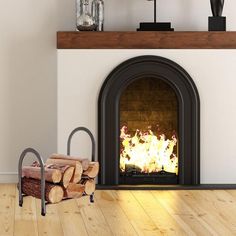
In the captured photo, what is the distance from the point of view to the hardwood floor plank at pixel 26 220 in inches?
169

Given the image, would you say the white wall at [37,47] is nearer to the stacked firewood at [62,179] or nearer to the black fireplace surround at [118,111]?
the black fireplace surround at [118,111]

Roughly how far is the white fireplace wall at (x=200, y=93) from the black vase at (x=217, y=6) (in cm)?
30

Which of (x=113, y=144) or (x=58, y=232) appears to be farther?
(x=113, y=144)

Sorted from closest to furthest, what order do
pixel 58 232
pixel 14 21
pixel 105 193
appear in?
pixel 58 232
pixel 105 193
pixel 14 21

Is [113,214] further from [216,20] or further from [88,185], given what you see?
[216,20]

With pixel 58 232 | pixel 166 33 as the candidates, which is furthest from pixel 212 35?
pixel 58 232

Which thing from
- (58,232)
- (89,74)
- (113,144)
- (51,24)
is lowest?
(58,232)

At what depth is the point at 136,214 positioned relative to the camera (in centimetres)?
480

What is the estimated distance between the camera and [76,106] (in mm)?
5746

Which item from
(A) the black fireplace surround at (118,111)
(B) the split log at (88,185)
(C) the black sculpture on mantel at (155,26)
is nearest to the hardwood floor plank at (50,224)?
(B) the split log at (88,185)

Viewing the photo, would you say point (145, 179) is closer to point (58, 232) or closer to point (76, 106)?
point (76, 106)

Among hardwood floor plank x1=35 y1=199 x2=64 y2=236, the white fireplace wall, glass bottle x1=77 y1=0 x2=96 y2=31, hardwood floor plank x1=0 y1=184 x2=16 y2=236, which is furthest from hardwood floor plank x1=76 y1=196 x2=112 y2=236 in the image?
glass bottle x1=77 y1=0 x2=96 y2=31

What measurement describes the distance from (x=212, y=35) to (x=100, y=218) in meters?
1.88

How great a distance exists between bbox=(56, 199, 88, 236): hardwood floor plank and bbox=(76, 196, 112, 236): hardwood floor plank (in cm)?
3
